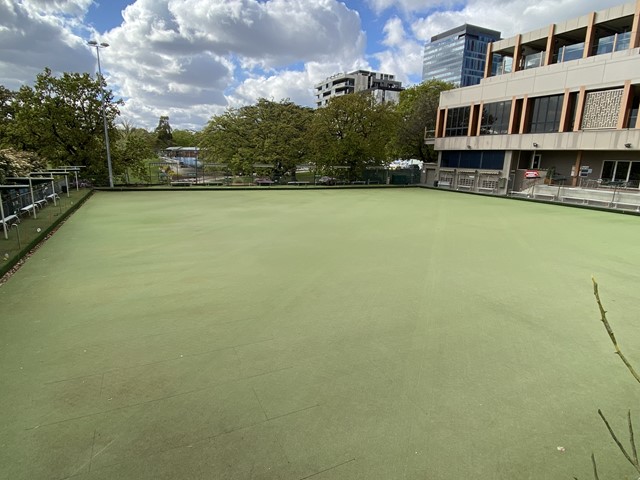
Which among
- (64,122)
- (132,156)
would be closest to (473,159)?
(132,156)

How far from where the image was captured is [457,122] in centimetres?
3234

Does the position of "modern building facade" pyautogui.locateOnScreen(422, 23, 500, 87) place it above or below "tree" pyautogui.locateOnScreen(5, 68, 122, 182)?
above

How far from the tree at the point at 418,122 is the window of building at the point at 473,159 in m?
4.12

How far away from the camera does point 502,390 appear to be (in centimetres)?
370

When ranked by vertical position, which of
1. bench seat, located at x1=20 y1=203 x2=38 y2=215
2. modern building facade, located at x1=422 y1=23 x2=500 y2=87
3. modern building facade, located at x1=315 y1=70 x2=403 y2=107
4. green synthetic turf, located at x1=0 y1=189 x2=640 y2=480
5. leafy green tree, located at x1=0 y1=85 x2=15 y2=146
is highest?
modern building facade, located at x1=422 y1=23 x2=500 y2=87

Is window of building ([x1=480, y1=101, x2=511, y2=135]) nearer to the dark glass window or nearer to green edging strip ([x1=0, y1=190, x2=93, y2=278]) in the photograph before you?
the dark glass window

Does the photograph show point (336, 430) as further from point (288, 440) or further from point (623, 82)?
point (623, 82)

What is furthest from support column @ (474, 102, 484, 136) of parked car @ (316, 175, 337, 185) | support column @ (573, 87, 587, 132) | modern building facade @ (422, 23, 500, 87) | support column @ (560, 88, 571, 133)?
modern building facade @ (422, 23, 500, 87)

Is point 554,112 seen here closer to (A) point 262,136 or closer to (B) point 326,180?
(B) point 326,180

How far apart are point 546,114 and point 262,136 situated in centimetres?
2146

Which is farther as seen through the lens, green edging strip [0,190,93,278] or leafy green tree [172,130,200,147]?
leafy green tree [172,130,200,147]

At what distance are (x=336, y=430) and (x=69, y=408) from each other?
2.36 meters

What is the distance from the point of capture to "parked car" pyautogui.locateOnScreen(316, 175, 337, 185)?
3244cm

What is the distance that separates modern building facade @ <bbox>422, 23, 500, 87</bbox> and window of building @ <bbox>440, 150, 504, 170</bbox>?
4438 inches
